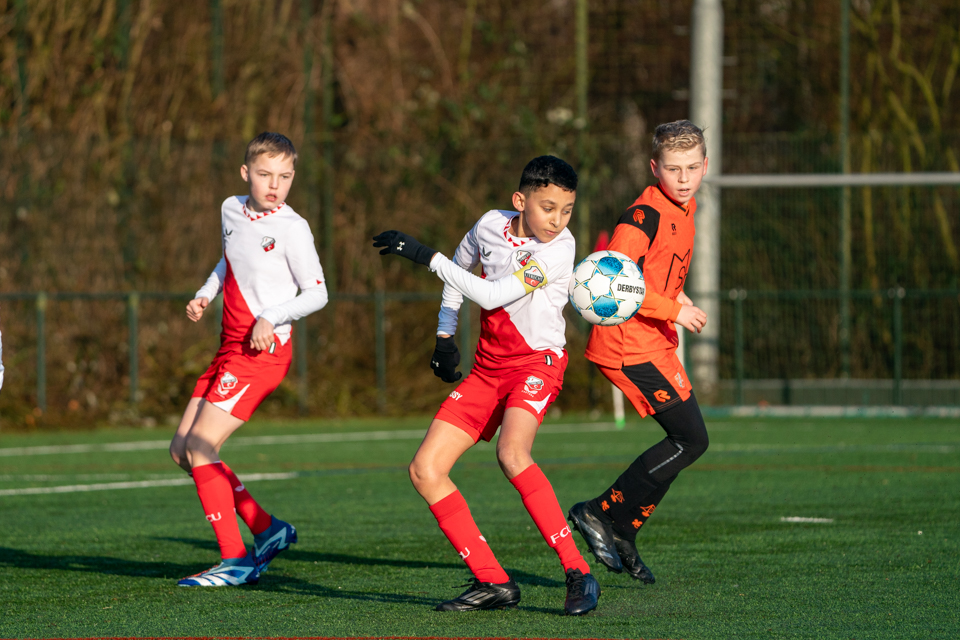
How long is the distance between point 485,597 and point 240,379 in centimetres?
170

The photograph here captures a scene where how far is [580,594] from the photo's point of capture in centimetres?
517

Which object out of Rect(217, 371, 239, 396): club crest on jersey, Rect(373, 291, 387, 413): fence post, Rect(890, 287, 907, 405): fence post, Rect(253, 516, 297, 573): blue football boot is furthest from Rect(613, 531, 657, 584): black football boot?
Rect(890, 287, 907, 405): fence post

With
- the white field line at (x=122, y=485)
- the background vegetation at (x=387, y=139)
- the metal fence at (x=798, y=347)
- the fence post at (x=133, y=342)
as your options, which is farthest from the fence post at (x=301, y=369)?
the white field line at (x=122, y=485)

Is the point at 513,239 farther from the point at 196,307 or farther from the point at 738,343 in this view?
→ the point at 738,343

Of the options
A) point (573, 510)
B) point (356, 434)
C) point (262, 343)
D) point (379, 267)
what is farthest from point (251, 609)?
point (379, 267)

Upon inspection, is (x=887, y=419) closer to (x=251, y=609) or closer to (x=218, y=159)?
(x=218, y=159)

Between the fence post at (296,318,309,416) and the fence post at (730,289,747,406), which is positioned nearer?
the fence post at (296,318,309,416)

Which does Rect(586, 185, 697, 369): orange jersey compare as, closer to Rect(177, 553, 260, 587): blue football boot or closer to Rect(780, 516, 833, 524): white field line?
Rect(177, 553, 260, 587): blue football boot

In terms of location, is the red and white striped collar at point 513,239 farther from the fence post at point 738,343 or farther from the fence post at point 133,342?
the fence post at point 738,343

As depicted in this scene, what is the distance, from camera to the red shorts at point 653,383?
239 inches

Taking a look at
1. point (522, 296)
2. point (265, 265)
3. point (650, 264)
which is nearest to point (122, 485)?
point (265, 265)

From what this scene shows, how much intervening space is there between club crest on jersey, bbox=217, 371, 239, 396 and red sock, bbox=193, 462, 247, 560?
0.35 metres

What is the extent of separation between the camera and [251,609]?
5.42 metres

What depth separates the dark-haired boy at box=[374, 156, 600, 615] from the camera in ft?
17.2
